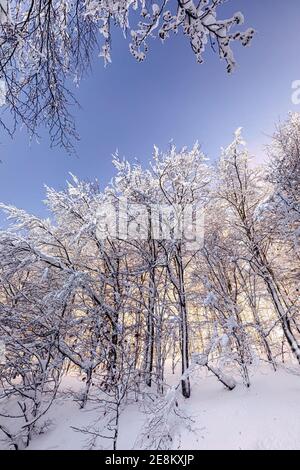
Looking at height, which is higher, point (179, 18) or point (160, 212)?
point (160, 212)

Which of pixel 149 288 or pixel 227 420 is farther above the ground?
pixel 149 288

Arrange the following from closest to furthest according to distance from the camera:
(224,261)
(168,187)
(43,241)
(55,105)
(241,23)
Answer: (241,23) < (55,105) < (43,241) < (168,187) < (224,261)

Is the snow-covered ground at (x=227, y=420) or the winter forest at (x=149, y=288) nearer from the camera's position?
the winter forest at (x=149, y=288)

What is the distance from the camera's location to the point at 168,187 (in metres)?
11.3

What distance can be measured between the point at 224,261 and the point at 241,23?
38.6 ft

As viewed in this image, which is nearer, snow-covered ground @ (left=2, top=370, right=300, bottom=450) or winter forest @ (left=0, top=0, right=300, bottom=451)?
winter forest @ (left=0, top=0, right=300, bottom=451)

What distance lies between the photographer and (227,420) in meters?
6.83

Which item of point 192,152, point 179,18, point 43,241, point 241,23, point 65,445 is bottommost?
point 65,445

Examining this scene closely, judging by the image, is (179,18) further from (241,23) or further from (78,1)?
(78,1)

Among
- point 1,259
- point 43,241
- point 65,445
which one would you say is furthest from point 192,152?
point 65,445

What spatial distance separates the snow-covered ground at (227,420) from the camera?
19.4 ft

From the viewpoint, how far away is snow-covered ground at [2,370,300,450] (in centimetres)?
591
